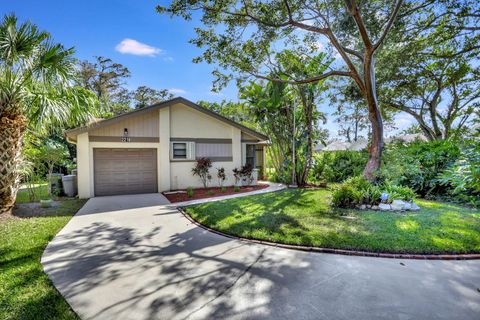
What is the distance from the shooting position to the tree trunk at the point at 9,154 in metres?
6.41

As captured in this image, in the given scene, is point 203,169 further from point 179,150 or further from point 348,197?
point 348,197

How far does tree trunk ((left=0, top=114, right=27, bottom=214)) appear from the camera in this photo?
641 cm

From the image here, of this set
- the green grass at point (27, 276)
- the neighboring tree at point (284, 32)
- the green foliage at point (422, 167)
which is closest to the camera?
the green grass at point (27, 276)

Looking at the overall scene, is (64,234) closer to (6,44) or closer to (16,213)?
(16,213)

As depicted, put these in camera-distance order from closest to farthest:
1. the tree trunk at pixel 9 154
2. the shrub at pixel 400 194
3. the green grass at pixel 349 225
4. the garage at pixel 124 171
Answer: the green grass at pixel 349 225
the tree trunk at pixel 9 154
the shrub at pixel 400 194
the garage at pixel 124 171

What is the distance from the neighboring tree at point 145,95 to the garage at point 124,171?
19.6 m

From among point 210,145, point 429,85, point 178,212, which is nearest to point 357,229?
point 178,212

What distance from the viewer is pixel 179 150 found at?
38.3 ft

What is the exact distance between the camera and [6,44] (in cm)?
572

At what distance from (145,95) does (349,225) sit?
28.8m

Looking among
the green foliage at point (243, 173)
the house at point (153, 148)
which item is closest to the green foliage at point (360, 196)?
the green foliage at point (243, 173)

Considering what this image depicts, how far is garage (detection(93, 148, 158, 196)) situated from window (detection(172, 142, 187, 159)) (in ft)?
3.05

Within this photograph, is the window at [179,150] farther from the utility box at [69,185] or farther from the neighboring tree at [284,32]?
the utility box at [69,185]

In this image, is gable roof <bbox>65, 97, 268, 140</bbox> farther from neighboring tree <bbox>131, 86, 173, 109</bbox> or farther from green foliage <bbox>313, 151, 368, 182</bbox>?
neighboring tree <bbox>131, 86, 173, 109</bbox>
